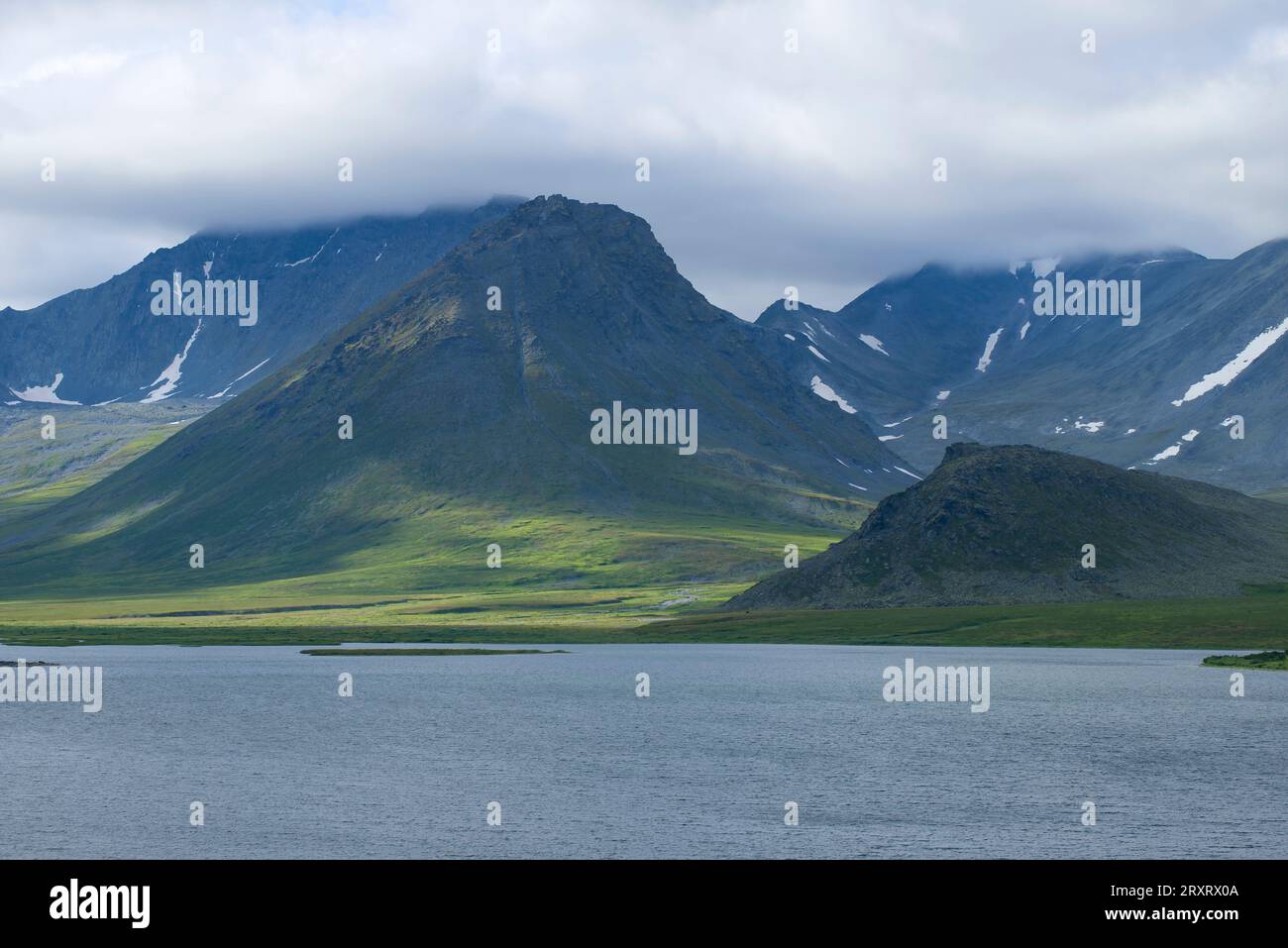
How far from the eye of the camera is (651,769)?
96688 mm

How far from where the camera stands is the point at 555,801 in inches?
3314

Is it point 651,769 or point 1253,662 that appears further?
point 1253,662

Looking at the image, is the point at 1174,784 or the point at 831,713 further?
the point at 831,713

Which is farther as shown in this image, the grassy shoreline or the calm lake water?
the grassy shoreline

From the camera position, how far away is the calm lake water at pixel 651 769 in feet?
241

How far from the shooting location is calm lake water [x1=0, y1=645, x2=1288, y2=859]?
73.4 meters

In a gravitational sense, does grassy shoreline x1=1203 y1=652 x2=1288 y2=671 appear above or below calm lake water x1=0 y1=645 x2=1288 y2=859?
above

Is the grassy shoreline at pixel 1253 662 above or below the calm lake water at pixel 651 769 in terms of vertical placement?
above

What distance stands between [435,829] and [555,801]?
9.80 meters

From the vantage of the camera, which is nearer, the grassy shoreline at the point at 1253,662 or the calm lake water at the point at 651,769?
the calm lake water at the point at 651,769

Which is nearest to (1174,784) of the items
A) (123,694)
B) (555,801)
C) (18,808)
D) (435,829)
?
(555,801)

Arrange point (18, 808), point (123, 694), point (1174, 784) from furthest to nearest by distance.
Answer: point (123, 694)
point (1174, 784)
point (18, 808)

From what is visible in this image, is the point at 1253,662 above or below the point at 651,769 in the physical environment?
above
